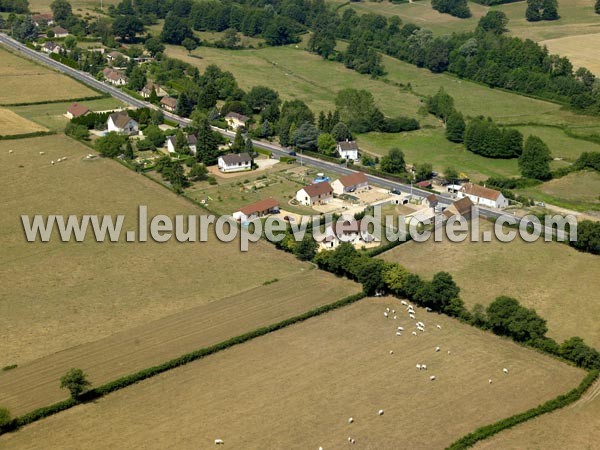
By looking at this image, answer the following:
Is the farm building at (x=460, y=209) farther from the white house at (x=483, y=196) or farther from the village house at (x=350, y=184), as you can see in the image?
the village house at (x=350, y=184)

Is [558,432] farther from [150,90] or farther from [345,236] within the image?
[150,90]

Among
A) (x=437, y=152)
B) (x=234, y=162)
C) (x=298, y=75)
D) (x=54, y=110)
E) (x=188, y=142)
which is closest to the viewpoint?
(x=234, y=162)

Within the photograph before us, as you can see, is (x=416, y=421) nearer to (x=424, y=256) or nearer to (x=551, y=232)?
(x=424, y=256)

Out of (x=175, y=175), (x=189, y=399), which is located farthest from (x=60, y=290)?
(x=175, y=175)

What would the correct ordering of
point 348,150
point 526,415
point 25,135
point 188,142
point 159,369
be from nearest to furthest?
point 526,415 < point 159,369 < point 348,150 < point 188,142 < point 25,135

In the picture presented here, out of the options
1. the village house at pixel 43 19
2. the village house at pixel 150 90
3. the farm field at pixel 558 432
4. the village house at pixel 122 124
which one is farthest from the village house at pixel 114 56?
the farm field at pixel 558 432

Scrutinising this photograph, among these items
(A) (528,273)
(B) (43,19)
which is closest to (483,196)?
(A) (528,273)
